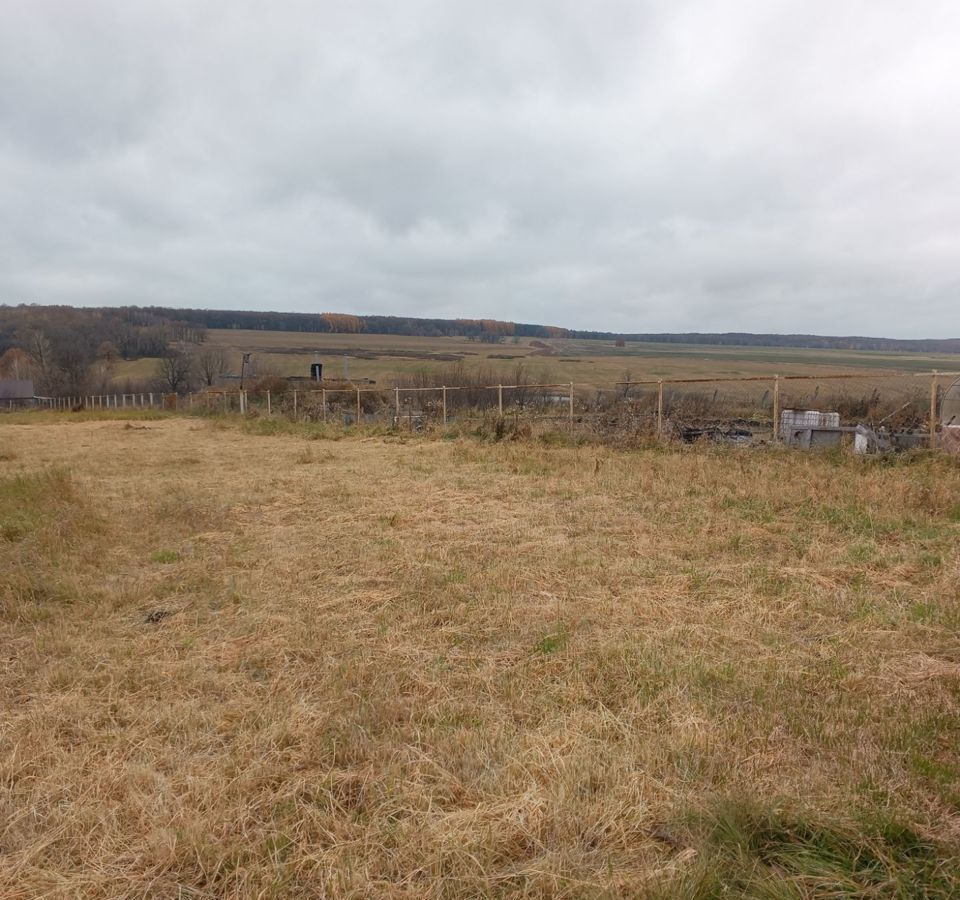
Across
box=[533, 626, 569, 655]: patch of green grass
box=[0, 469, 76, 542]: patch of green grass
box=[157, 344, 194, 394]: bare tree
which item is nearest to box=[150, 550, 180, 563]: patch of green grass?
box=[0, 469, 76, 542]: patch of green grass

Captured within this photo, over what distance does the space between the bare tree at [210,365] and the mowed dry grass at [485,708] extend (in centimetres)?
7543

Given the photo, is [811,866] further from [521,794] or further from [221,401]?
[221,401]

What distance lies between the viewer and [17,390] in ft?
240

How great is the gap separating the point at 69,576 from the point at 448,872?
5052 millimetres

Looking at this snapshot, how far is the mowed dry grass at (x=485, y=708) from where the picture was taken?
2.21 meters

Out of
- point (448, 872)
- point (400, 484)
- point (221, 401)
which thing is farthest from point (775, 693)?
point (221, 401)

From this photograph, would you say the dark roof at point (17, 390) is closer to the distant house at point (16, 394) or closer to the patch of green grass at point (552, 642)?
the distant house at point (16, 394)

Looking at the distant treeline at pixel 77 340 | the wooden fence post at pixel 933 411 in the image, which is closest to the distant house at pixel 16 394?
the distant treeline at pixel 77 340

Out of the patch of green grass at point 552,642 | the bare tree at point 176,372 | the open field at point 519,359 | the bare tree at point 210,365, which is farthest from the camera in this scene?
the bare tree at point 210,365

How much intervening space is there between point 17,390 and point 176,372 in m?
17.2

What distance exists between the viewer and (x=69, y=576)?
5730mm

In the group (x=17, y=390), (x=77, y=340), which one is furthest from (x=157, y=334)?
(x=17, y=390)

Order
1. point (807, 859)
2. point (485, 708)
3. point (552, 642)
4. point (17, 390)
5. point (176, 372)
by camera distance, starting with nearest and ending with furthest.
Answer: point (807, 859), point (485, 708), point (552, 642), point (17, 390), point (176, 372)

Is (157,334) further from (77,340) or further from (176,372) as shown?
(176,372)
